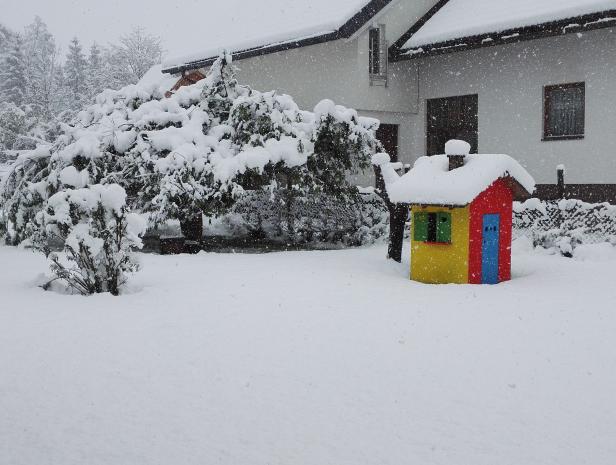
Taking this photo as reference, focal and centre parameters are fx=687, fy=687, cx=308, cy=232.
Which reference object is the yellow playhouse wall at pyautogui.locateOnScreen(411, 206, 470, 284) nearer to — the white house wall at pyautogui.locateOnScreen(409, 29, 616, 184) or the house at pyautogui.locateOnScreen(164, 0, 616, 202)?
the house at pyautogui.locateOnScreen(164, 0, 616, 202)

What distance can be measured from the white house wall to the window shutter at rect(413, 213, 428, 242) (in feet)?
23.5

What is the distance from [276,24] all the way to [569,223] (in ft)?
35.7

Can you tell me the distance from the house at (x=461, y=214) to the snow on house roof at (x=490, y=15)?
6114mm

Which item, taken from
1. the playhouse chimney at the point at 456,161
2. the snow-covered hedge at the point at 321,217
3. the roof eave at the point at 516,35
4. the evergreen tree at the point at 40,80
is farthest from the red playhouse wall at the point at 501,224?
the evergreen tree at the point at 40,80

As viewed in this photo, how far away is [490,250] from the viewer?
9.41 m

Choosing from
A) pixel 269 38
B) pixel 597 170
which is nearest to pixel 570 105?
pixel 597 170

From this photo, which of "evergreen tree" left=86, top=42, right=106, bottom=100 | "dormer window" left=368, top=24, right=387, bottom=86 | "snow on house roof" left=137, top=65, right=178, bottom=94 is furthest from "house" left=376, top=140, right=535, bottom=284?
"evergreen tree" left=86, top=42, right=106, bottom=100

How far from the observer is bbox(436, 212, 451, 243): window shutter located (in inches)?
362

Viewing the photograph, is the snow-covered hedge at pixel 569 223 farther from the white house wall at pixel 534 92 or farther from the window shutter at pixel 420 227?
the white house wall at pixel 534 92

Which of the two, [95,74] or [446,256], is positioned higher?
[95,74]

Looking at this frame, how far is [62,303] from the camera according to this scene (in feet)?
25.2

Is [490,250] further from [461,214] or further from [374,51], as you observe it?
[374,51]

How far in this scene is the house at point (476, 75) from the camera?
1484 cm

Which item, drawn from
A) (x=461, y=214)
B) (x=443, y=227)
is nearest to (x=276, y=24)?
(x=443, y=227)
